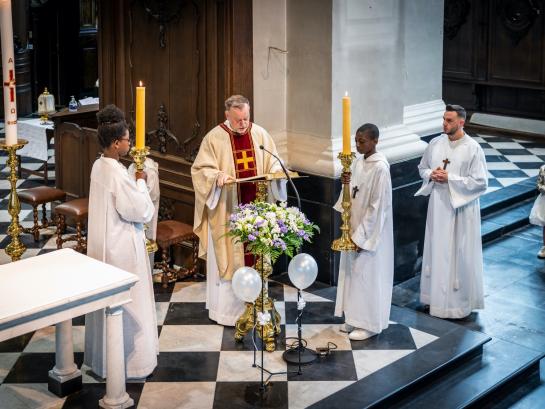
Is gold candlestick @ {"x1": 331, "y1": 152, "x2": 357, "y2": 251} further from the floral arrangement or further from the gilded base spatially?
the gilded base

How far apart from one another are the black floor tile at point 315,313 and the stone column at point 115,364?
5.93 feet

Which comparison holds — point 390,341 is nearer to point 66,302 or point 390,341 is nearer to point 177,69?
point 66,302

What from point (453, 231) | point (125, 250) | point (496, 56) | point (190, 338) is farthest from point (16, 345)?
point (496, 56)

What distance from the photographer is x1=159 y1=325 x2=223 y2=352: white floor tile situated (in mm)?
7145

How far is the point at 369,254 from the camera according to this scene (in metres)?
7.24

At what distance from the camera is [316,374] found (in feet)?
22.0

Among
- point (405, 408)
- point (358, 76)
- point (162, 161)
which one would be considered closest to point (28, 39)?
point (162, 161)

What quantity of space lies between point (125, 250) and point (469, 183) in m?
2.86

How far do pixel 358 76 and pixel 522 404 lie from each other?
3040 mm

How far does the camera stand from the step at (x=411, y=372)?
6.32 meters

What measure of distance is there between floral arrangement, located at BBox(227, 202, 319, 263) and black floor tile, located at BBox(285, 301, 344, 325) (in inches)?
47.2

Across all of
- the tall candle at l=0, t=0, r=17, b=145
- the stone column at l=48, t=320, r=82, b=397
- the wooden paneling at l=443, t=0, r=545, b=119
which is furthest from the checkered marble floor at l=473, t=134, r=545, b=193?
the tall candle at l=0, t=0, r=17, b=145

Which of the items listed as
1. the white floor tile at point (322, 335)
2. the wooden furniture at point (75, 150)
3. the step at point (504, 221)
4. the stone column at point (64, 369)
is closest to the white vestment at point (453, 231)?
the white floor tile at point (322, 335)

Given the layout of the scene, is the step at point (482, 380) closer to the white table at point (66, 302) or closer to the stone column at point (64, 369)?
the white table at point (66, 302)
